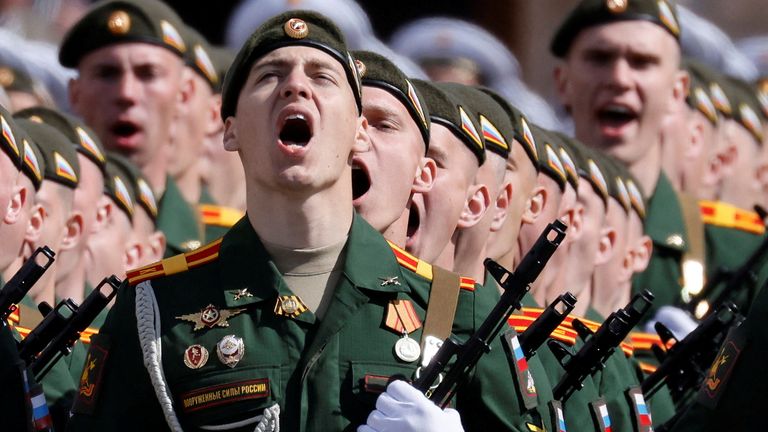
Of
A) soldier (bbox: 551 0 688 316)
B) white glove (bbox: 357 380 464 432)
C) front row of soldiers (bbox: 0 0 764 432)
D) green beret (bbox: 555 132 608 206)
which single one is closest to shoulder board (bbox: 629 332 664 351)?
front row of soldiers (bbox: 0 0 764 432)

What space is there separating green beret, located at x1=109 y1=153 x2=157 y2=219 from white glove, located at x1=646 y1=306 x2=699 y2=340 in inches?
106

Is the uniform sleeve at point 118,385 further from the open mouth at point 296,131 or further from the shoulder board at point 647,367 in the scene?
the shoulder board at point 647,367

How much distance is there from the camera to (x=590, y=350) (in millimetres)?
9648

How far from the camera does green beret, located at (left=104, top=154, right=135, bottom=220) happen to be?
12688mm

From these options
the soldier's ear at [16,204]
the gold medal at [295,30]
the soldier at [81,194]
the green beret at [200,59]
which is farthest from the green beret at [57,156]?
the gold medal at [295,30]

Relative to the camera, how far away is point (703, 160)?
644 inches

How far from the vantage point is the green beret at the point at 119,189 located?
41.6 ft

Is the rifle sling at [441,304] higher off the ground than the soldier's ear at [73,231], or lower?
higher

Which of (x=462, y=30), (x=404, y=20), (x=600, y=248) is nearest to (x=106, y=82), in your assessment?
(x=600, y=248)

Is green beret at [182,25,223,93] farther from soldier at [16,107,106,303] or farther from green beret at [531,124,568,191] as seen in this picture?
green beret at [531,124,568,191]

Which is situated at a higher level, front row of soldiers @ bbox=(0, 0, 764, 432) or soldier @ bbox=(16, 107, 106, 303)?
front row of soldiers @ bbox=(0, 0, 764, 432)

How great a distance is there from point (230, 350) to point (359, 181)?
1.80 metres

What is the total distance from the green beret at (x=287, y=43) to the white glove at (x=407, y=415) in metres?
1.10

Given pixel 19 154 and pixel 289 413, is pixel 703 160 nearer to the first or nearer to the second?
pixel 19 154
